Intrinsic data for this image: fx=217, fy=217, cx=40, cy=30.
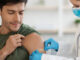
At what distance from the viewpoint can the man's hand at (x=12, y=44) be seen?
3.97 feet

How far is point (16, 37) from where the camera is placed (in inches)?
48.3

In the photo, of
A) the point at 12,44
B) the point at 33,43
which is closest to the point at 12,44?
the point at 12,44

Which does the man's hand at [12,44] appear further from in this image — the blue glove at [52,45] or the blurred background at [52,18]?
the blurred background at [52,18]

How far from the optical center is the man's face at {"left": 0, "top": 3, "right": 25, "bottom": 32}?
4.01 feet

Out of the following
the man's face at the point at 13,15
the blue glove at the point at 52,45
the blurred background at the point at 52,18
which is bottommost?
the blurred background at the point at 52,18

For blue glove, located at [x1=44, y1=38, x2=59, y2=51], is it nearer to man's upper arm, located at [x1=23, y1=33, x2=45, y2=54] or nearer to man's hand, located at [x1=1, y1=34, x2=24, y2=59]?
man's upper arm, located at [x1=23, y1=33, x2=45, y2=54]

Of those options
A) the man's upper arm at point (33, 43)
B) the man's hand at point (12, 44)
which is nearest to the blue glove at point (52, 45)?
the man's upper arm at point (33, 43)

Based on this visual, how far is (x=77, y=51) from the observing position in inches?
46.6

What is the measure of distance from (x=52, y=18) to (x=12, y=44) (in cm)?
347

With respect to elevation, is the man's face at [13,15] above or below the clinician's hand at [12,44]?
above

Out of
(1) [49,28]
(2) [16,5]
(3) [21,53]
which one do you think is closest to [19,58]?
(3) [21,53]

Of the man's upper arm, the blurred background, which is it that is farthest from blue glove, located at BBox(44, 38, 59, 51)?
the blurred background

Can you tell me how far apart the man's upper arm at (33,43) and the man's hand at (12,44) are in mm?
41

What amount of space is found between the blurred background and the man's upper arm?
3.19m
